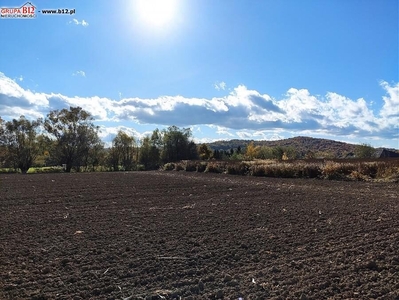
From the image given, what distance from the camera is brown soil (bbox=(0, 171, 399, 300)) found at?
3.43m

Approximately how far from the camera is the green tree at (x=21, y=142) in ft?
158

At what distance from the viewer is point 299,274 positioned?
3768mm

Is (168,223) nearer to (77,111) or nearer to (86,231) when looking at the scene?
(86,231)

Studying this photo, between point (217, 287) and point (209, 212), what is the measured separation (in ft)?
15.4

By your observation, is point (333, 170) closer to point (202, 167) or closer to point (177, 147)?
point (202, 167)

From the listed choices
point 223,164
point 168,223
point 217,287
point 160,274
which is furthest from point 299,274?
point 223,164

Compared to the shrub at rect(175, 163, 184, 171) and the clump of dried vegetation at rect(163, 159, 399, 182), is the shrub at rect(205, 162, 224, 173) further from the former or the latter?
the shrub at rect(175, 163, 184, 171)

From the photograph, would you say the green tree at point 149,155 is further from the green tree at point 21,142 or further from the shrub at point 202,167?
the shrub at point 202,167

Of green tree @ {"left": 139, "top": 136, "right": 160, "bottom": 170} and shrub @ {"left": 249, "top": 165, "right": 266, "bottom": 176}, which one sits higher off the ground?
green tree @ {"left": 139, "top": 136, "right": 160, "bottom": 170}

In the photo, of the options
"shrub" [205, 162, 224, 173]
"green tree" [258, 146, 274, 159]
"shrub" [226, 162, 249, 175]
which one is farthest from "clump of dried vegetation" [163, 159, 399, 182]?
"green tree" [258, 146, 274, 159]

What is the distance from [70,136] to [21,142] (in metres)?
6.92

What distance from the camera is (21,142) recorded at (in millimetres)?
49312

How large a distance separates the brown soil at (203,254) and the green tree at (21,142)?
46223 mm

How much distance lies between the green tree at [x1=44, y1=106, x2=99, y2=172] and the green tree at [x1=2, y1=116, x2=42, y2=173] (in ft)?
8.60
